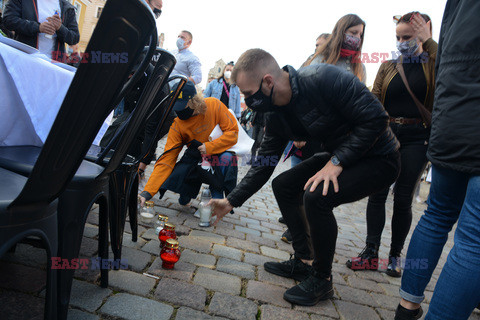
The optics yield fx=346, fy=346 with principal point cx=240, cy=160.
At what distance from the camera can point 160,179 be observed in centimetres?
378

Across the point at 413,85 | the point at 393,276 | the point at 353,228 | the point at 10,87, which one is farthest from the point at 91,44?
the point at 353,228

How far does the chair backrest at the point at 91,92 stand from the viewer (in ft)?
2.63

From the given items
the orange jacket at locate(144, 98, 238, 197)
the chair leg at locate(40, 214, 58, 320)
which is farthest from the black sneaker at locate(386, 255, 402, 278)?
the chair leg at locate(40, 214, 58, 320)

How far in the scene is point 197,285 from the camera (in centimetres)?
211

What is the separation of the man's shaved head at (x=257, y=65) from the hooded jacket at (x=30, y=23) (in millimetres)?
2473

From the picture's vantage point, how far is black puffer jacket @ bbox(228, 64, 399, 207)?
2.09 meters

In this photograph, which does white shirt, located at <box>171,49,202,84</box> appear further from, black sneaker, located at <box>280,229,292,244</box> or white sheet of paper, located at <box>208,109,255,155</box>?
black sneaker, located at <box>280,229,292,244</box>

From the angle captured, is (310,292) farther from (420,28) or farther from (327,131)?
(420,28)

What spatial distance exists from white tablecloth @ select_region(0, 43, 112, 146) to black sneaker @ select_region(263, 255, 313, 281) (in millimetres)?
1762

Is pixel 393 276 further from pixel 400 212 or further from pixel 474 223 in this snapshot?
pixel 474 223

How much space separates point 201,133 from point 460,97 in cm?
289

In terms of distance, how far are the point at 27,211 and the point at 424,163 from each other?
9.23 ft

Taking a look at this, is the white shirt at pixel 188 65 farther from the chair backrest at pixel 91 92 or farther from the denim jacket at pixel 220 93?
the chair backrest at pixel 91 92

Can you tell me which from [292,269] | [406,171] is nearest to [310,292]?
[292,269]
